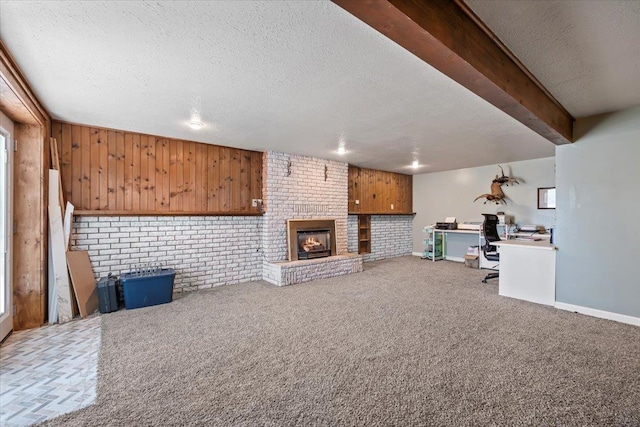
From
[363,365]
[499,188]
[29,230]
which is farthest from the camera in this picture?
[499,188]

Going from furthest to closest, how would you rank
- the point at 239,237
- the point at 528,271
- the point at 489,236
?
the point at 489,236
the point at 239,237
the point at 528,271

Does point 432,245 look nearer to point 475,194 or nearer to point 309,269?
point 475,194

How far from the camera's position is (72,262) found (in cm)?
355

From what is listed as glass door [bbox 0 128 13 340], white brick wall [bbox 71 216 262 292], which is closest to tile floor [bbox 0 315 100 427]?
glass door [bbox 0 128 13 340]

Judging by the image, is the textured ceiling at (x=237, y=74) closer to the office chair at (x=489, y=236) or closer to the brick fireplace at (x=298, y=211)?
the brick fireplace at (x=298, y=211)

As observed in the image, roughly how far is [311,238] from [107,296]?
3.24 metres

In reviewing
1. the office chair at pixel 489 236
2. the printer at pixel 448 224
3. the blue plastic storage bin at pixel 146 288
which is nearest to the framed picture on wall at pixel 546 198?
the office chair at pixel 489 236

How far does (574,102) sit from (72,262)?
591 cm

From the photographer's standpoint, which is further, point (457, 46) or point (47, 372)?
point (47, 372)

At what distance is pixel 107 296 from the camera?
3.61 meters

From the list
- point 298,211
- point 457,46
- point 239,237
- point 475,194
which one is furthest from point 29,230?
point 475,194

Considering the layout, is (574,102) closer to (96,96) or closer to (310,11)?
(310,11)

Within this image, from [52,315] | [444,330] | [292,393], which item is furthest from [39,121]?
[444,330]

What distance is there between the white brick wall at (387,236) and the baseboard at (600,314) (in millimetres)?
4031
